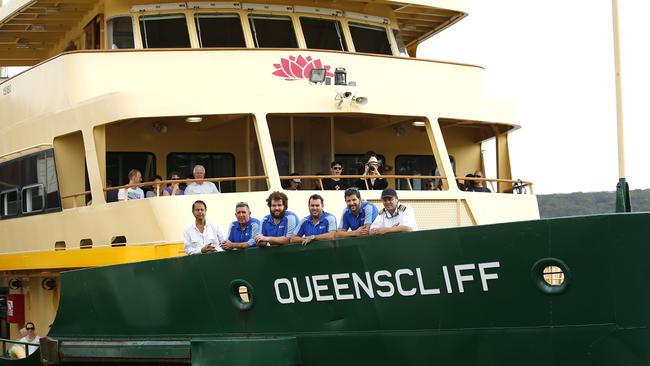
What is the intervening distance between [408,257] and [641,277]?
183cm

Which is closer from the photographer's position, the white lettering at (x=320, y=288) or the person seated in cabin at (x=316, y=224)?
the white lettering at (x=320, y=288)

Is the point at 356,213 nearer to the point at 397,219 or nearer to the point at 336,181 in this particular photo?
the point at 397,219

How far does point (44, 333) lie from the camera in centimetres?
1398

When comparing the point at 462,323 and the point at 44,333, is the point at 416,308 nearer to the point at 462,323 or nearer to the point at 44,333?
the point at 462,323

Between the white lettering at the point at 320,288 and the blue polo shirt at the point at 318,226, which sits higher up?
the blue polo shirt at the point at 318,226

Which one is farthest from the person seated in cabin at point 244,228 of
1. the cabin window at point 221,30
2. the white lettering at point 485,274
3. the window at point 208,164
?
the cabin window at point 221,30

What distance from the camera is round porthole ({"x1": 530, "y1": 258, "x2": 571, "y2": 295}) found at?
28.0ft

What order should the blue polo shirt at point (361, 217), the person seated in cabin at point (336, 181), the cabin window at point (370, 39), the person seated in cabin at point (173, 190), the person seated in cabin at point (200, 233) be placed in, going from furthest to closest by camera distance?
the cabin window at point (370, 39), the person seated in cabin at point (336, 181), the person seated in cabin at point (173, 190), the person seated in cabin at point (200, 233), the blue polo shirt at point (361, 217)

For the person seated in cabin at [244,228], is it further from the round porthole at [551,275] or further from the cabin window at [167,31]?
the cabin window at [167,31]

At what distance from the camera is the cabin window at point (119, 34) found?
575 inches

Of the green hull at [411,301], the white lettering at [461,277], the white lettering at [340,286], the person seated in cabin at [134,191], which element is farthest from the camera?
the person seated in cabin at [134,191]

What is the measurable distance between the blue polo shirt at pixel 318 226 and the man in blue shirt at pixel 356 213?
11 centimetres

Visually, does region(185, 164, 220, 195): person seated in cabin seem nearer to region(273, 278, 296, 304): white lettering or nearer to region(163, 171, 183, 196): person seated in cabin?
region(163, 171, 183, 196): person seated in cabin

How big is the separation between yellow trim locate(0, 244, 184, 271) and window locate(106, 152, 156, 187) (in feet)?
5.07
